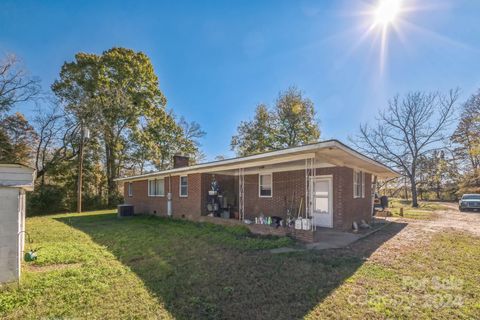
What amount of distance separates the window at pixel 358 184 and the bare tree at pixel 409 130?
16.5m

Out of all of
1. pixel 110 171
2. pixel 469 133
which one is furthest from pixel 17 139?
pixel 469 133

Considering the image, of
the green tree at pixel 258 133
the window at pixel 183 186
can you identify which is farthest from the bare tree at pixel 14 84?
the green tree at pixel 258 133

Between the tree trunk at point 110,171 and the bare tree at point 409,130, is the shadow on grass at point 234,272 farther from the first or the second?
the bare tree at point 409,130

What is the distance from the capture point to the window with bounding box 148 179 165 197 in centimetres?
1436

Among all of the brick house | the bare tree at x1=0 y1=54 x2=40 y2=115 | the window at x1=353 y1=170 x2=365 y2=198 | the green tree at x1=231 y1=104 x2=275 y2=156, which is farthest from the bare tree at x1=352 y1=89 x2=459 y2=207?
the bare tree at x1=0 y1=54 x2=40 y2=115

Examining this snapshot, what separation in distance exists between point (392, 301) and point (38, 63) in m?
22.3

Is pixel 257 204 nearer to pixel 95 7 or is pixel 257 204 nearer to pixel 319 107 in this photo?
pixel 95 7

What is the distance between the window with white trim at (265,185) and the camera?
35.4 feet

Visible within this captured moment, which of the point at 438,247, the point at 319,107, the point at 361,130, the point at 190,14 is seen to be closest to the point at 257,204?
the point at 438,247

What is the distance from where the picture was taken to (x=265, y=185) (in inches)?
432

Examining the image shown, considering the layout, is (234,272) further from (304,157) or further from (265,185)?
(265,185)

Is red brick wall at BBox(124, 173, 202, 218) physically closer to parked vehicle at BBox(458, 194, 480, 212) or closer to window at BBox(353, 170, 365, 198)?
window at BBox(353, 170, 365, 198)

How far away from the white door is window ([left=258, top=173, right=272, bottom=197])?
1975 mm

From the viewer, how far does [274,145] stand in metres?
23.8
